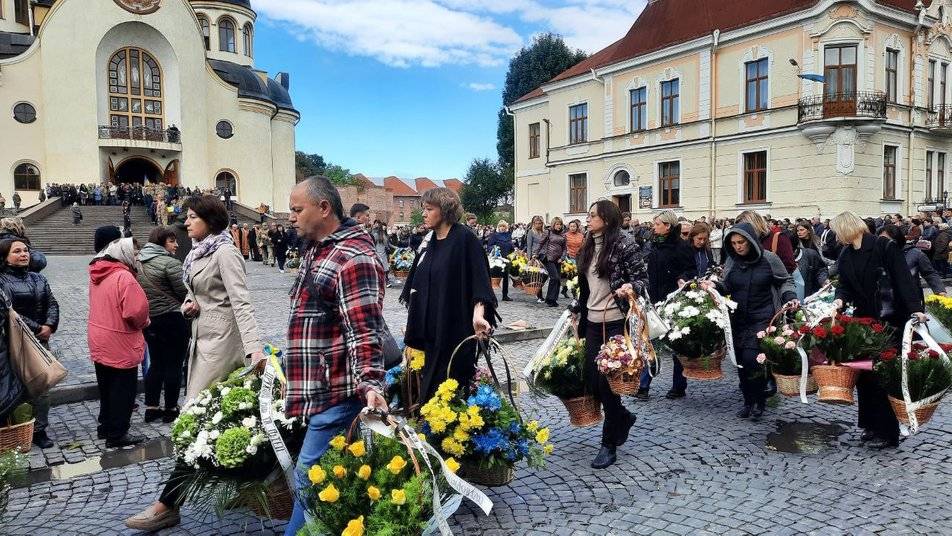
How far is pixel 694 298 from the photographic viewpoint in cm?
656

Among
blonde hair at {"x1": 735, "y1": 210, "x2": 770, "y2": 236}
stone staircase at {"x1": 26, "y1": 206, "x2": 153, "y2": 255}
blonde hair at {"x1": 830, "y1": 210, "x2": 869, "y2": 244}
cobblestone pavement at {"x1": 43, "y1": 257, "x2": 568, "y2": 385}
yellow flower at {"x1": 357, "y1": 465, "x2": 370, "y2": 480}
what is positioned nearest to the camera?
yellow flower at {"x1": 357, "y1": 465, "x2": 370, "y2": 480}

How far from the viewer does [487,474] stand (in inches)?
170

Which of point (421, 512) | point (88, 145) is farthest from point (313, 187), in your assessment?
point (88, 145)

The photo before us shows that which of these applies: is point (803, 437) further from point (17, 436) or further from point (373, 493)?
point (17, 436)

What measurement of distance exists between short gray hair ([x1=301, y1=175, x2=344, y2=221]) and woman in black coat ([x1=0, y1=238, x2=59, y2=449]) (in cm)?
395

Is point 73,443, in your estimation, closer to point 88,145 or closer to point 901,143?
point 901,143

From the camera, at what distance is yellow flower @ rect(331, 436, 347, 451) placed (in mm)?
3137

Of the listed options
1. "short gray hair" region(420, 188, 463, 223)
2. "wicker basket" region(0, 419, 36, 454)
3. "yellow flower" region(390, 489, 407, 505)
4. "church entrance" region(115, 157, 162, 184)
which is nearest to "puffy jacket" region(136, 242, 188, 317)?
"wicker basket" region(0, 419, 36, 454)

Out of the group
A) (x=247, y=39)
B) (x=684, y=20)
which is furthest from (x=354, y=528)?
(x=247, y=39)

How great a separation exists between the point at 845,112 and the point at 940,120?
19.0 feet

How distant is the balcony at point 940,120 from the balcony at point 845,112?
402cm

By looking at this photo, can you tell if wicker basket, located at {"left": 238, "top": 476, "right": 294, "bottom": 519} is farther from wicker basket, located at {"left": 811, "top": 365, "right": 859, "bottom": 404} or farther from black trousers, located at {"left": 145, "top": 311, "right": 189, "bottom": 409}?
wicker basket, located at {"left": 811, "top": 365, "right": 859, "bottom": 404}

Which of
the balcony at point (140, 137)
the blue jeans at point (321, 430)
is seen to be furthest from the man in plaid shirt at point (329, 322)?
the balcony at point (140, 137)

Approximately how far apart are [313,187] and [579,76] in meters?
34.4
